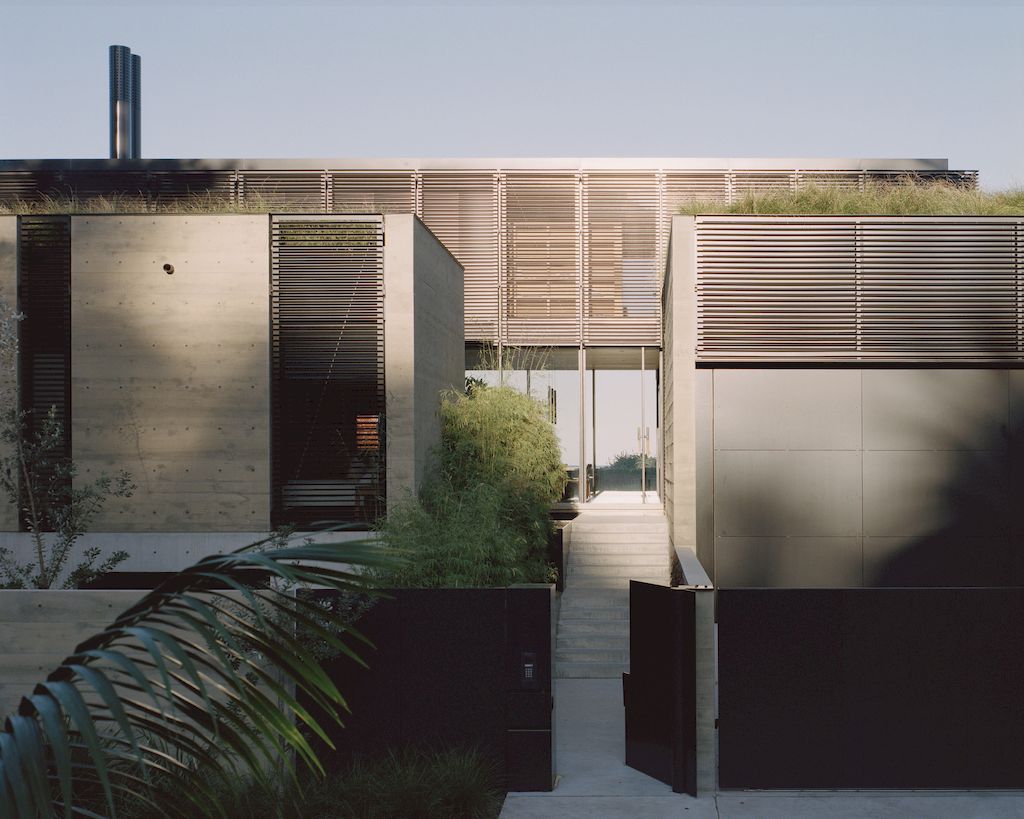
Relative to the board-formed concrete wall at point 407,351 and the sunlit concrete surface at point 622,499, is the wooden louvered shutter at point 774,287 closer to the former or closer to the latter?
the board-formed concrete wall at point 407,351

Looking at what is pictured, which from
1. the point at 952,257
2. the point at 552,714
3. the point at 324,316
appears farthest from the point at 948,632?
the point at 324,316

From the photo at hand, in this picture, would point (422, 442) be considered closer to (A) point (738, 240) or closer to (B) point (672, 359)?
A: (B) point (672, 359)

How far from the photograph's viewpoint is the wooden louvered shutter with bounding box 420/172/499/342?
18328mm

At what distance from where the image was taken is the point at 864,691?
6.79 m

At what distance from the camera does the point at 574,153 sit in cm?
1861

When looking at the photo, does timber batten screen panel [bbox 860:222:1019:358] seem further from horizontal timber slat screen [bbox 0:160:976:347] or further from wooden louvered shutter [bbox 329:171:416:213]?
wooden louvered shutter [bbox 329:171:416:213]

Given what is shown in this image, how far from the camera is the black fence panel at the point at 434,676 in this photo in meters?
7.08

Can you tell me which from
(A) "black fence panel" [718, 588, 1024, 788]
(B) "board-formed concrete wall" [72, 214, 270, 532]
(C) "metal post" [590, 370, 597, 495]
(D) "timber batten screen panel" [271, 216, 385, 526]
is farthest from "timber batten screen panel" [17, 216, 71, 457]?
(C) "metal post" [590, 370, 597, 495]

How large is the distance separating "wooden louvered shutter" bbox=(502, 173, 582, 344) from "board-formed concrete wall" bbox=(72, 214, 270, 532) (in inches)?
279

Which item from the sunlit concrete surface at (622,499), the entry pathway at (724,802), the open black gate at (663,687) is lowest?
the entry pathway at (724,802)

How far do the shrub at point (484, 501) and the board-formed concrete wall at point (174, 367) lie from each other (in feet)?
7.14

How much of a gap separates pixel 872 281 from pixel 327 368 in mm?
6698

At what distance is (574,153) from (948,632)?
13561 millimetres

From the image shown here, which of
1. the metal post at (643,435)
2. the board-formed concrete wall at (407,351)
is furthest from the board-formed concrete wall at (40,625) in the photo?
the metal post at (643,435)
